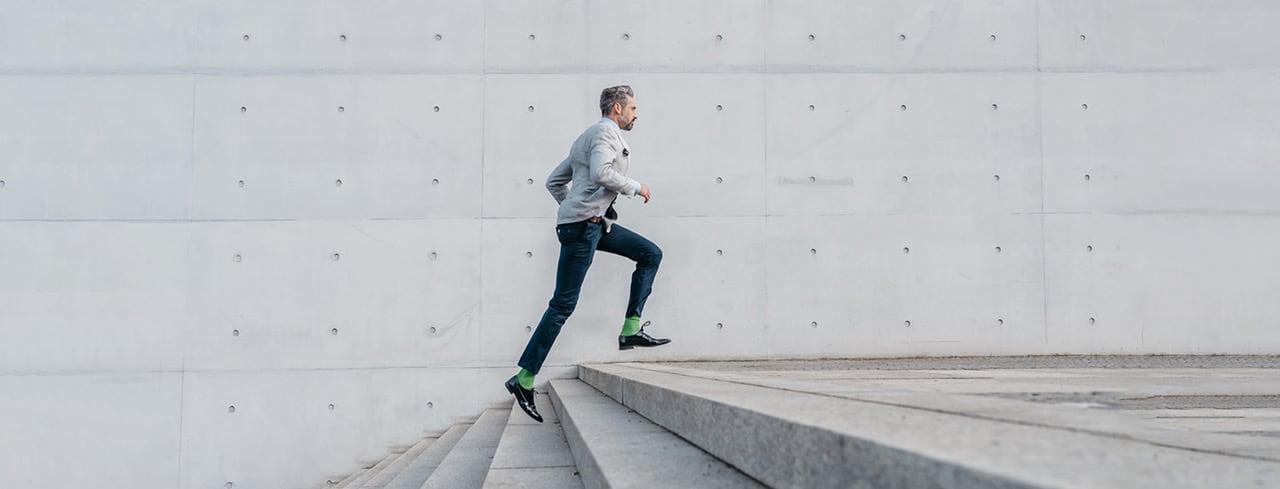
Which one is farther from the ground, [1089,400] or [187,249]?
[187,249]

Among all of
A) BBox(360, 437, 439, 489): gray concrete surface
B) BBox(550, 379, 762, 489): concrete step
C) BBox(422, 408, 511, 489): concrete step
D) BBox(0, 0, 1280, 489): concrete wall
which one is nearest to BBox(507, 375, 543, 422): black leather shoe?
BBox(422, 408, 511, 489): concrete step

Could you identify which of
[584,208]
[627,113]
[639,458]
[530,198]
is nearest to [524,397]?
[584,208]

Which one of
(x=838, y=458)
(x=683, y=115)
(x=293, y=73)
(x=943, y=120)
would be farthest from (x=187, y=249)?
(x=838, y=458)

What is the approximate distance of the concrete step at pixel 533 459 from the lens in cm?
198

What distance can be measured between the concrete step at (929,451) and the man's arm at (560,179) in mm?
2383

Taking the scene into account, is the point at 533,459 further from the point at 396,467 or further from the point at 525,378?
the point at 396,467

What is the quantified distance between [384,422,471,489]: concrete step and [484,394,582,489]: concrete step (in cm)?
32

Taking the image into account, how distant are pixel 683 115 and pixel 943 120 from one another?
150cm

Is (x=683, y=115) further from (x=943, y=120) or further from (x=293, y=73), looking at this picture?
(x=293, y=73)

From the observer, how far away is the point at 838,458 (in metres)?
0.83

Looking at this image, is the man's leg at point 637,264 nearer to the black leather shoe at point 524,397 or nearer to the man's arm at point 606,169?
the man's arm at point 606,169

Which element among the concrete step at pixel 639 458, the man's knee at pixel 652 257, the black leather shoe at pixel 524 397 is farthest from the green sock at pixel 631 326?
the concrete step at pixel 639 458

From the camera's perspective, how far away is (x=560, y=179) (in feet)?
12.1

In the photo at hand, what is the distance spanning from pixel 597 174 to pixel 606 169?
4 centimetres
